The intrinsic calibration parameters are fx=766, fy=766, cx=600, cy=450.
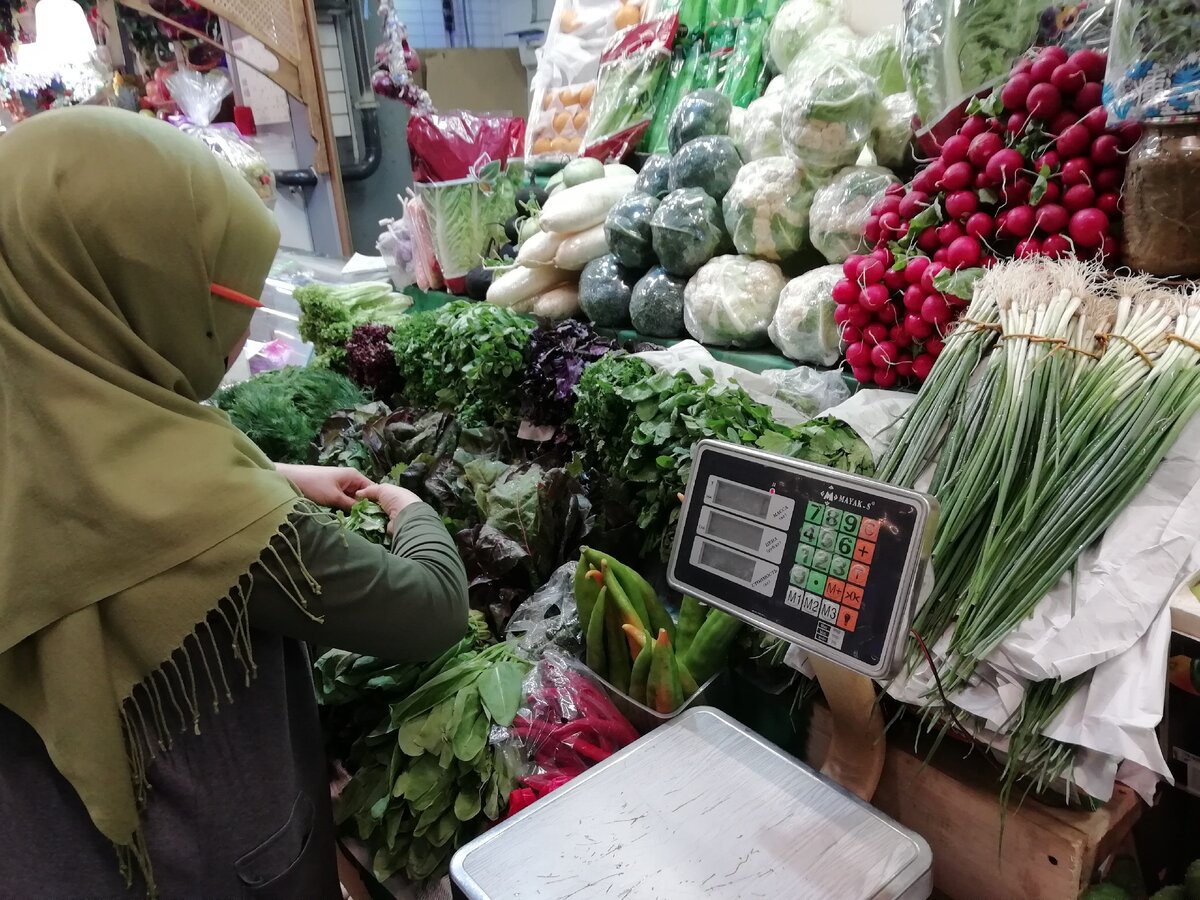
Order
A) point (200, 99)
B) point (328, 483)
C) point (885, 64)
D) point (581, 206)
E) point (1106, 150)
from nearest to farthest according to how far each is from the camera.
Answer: point (1106, 150), point (328, 483), point (885, 64), point (581, 206), point (200, 99)

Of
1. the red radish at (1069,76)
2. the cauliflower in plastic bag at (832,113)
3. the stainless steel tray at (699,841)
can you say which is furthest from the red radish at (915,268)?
the stainless steel tray at (699,841)

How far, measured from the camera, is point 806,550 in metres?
0.93

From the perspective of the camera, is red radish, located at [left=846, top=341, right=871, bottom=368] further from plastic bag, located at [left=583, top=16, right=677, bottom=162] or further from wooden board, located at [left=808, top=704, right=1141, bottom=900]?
plastic bag, located at [left=583, top=16, right=677, bottom=162]

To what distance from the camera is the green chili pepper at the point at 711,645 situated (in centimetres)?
132

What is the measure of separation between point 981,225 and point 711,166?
0.90 metres

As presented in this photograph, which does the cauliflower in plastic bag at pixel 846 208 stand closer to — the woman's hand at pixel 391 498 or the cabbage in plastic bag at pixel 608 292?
the cabbage in plastic bag at pixel 608 292

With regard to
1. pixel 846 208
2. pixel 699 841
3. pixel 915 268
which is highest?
pixel 846 208

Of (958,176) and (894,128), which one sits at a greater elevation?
(894,128)

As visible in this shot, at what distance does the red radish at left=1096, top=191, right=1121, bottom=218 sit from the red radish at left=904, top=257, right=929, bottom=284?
27 cm

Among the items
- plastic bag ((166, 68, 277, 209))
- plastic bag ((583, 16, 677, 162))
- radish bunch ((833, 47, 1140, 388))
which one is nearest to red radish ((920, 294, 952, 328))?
radish bunch ((833, 47, 1140, 388))

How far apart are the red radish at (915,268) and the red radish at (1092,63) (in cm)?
38

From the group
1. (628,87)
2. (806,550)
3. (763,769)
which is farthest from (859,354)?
(628,87)

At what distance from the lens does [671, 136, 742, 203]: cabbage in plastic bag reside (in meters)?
2.10

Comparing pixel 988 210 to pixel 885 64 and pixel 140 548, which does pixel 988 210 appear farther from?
pixel 140 548
